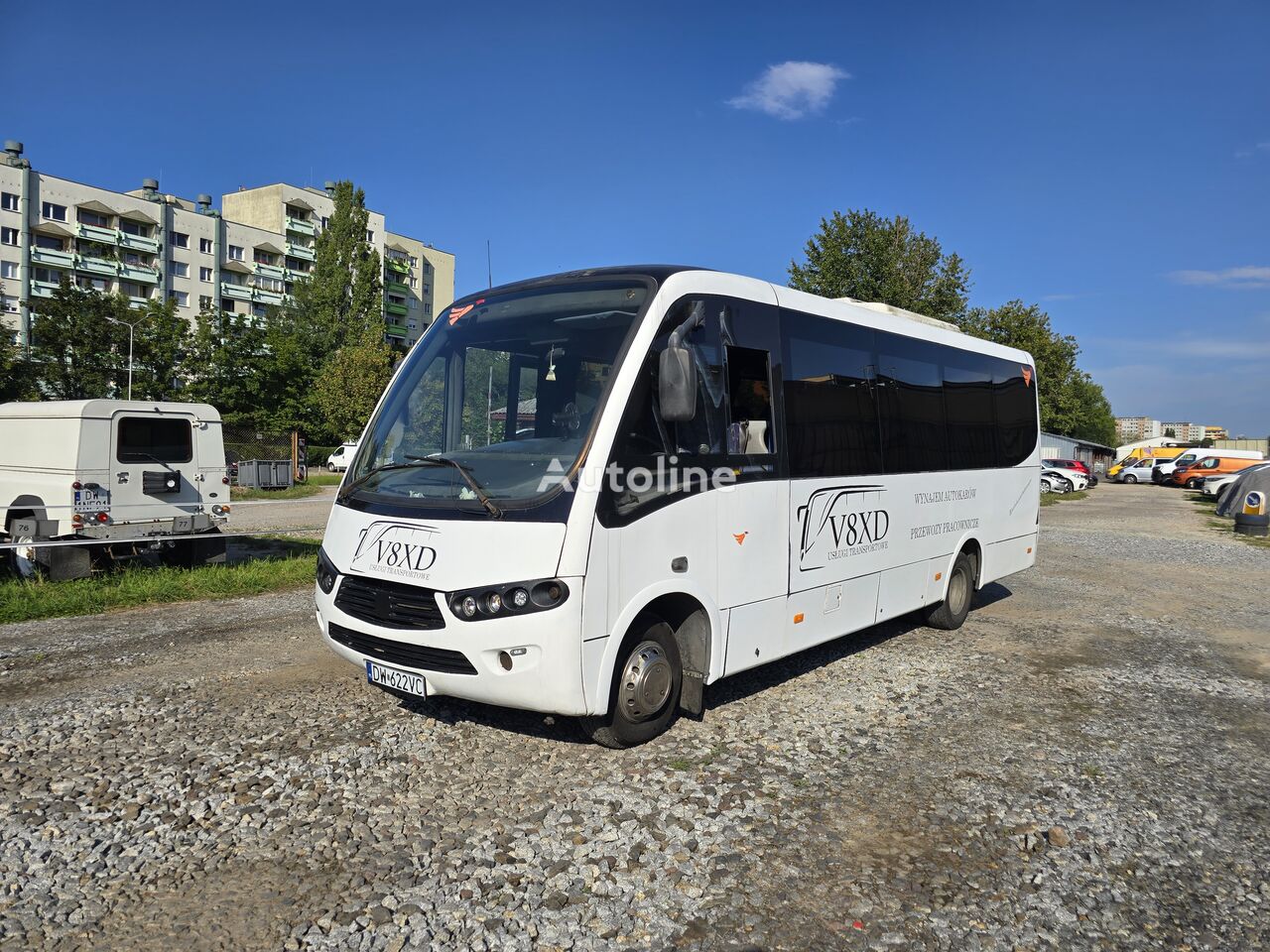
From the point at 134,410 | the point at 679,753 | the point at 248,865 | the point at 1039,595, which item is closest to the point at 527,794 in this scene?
the point at 679,753

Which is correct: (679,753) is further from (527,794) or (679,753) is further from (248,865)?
(248,865)

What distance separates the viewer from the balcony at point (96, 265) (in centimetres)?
6575

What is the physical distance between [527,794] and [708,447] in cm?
230

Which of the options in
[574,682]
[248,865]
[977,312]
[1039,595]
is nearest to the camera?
[248,865]

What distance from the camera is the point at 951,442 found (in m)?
8.49

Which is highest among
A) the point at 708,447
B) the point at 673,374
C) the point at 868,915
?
the point at 673,374

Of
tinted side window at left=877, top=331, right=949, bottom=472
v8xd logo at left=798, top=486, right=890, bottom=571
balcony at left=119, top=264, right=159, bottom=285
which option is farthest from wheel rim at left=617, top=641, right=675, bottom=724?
balcony at left=119, top=264, right=159, bottom=285

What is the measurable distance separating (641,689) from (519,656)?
33.9 inches

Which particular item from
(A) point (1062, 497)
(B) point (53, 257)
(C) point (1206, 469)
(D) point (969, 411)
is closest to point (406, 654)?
(D) point (969, 411)

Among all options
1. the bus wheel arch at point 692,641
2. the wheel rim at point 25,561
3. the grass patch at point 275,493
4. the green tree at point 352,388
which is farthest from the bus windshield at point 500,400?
the green tree at point 352,388

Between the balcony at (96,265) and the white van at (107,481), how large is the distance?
64846 mm

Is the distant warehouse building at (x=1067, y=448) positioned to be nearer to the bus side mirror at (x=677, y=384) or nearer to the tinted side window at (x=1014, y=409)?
the tinted side window at (x=1014, y=409)

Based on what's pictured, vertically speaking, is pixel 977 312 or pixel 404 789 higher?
pixel 977 312

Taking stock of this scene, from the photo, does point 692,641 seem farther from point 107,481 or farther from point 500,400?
point 107,481
